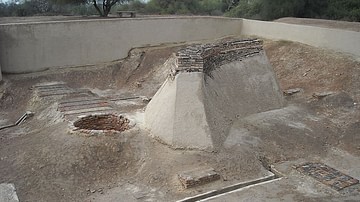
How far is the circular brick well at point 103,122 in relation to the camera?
11.0 m

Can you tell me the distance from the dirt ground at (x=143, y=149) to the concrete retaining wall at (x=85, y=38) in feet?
5.56

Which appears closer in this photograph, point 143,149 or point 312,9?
point 143,149

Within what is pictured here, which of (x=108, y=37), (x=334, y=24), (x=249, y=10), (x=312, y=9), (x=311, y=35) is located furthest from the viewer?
(x=249, y=10)

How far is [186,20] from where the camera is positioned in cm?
2078

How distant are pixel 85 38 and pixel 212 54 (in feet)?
28.5

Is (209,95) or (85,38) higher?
(85,38)

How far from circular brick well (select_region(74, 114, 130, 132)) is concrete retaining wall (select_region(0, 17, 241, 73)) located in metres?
7.29

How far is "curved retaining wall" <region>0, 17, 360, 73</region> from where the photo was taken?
16578mm

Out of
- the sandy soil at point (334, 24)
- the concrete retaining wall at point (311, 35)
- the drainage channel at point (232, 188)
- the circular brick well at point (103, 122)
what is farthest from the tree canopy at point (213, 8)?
the drainage channel at point (232, 188)

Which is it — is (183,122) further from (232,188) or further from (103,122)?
(103,122)

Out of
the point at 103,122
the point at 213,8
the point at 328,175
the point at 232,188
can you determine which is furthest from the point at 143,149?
the point at 213,8

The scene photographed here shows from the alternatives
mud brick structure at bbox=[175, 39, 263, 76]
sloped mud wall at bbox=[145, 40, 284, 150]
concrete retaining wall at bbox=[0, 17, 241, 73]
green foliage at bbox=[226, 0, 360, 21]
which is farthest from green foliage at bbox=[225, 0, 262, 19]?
sloped mud wall at bbox=[145, 40, 284, 150]

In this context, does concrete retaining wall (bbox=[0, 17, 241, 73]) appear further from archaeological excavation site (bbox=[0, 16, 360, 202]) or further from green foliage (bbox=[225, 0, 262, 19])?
green foliage (bbox=[225, 0, 262, 19])

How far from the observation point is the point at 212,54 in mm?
11344
